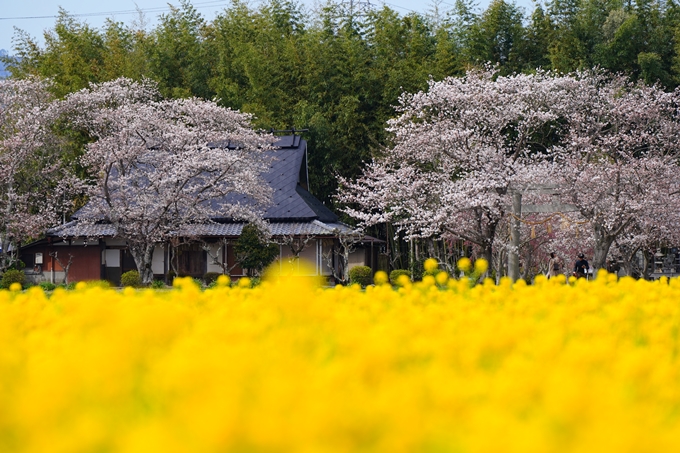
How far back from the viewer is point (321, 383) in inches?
84.2

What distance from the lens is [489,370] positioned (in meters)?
3.23

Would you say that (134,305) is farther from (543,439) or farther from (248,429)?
(543,439)

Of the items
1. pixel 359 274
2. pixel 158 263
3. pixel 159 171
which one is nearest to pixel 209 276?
pixel 158 263

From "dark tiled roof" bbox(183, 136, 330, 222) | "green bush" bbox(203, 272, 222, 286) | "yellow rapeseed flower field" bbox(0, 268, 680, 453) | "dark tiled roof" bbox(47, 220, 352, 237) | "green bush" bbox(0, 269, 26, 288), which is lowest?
"green bush" bbox(203, 272, 222, 286)

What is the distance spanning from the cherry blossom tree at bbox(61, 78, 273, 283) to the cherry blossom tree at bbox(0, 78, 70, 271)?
1.21m

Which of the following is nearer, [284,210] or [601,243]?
[601,243]

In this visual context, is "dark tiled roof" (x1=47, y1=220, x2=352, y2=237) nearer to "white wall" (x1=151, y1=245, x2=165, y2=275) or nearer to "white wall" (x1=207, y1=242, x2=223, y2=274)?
"white wall" (x1=207, y1=242, x2=223, y2=274)

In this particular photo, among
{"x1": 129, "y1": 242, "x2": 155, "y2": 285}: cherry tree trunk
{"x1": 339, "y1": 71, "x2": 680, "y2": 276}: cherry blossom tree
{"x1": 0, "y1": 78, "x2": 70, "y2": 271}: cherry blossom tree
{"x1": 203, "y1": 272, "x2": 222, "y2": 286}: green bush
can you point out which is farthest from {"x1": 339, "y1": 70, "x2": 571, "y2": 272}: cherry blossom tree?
{"x1": 0, "y1": 78, "x2": 70, "y2": 271}: cherry blossom tree

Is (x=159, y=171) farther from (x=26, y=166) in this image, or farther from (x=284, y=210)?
(x=26, y=166)

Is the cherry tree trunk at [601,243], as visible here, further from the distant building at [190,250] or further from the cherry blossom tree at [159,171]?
the cherry blossom tree at [159,171]

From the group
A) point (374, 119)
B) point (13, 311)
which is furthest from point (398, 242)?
point (13, 311)

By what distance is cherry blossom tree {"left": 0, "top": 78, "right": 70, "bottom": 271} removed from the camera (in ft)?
80.0

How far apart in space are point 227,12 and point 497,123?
60.1 ft

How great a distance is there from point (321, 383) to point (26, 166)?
86.8ft
